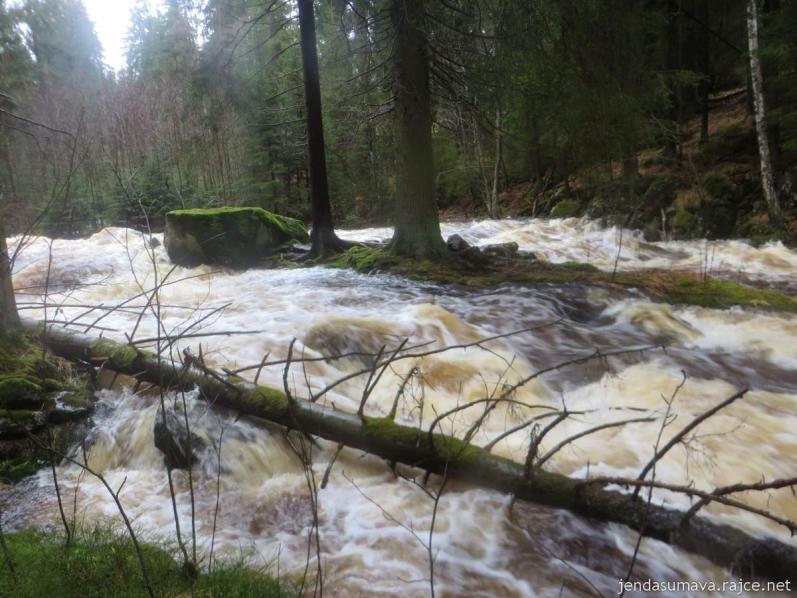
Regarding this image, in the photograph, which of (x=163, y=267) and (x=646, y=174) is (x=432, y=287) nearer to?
(x=163, y=267)

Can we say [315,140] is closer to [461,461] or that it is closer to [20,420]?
[20,420]

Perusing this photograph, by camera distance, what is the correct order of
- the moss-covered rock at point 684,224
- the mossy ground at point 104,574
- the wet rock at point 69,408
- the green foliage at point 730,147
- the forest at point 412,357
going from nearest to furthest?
the mossy ground at point 104,574, the forest at point 412,357, the wet rock at point 69,408, the moss-covered rock at point 684,224, the green foliage at point 730,147

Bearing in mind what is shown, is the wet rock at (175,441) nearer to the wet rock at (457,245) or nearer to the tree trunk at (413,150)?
the tree trunk at (413,150)

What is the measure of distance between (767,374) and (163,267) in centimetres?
1103

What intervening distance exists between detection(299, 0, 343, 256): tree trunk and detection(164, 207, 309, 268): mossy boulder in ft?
4.55

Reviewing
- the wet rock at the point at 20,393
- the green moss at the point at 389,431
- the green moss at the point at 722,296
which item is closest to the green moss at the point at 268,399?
the green moss at the point at 389,431

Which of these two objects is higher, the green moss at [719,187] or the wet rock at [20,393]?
the green moss at [719,187]

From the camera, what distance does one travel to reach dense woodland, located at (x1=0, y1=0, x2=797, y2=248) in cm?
613

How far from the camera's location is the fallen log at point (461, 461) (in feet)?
7.25

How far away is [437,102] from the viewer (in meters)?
9.85

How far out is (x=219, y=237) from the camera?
36.8 ft

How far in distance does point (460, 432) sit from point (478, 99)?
751cm

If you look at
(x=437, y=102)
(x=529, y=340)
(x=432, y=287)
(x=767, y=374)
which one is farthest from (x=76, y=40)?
(x=767, y=374)

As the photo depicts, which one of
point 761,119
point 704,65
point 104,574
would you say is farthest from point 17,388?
point 704,65
